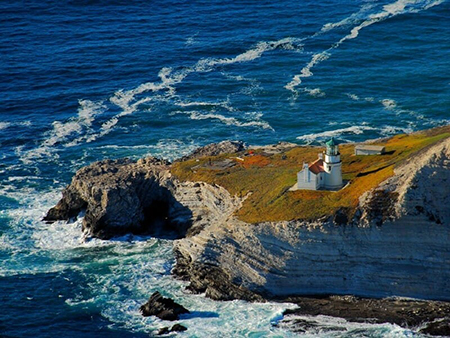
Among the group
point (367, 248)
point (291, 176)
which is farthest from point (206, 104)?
point (367, 248)

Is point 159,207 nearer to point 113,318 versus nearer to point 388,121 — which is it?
point 113,318

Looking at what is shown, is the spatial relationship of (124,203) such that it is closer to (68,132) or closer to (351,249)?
(351,249)

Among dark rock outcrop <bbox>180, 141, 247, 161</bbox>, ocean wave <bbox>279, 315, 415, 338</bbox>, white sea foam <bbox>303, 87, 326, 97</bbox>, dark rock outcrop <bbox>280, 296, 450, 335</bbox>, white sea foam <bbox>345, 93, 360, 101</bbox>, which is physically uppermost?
dark rock outcrop <bbox>180, 141, 247, 161</bbox>

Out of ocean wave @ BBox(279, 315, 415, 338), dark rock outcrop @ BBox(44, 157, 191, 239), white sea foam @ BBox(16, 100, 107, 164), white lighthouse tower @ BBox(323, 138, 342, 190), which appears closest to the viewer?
ocean wave @ BBox(279, 315, 415, 338)

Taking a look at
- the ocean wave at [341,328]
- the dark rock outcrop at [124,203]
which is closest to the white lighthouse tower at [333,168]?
the ocean wave at [341,328]

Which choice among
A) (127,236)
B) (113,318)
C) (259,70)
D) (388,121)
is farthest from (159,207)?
(259,70)

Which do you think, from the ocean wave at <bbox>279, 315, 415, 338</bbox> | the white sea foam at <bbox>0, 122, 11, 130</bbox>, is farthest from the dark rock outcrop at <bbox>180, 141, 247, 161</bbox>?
the white sea foam at <bbox>0, 122, 11, 130</bbox>

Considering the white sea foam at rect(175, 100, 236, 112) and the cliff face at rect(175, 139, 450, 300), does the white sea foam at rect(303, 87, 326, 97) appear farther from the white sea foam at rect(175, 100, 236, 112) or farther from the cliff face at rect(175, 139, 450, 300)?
the cliff face at rect(175, 139, 450, 300)

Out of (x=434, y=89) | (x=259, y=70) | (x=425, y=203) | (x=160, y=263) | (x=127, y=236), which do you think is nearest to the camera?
(x=425, y=203)
